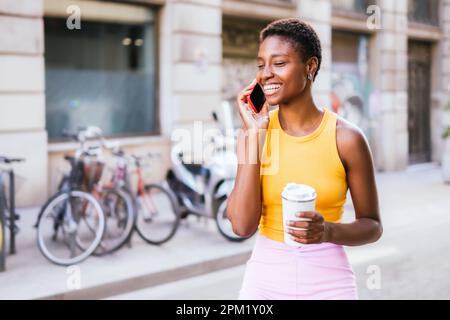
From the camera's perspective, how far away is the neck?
2.13m

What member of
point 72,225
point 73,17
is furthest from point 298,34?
point 73,17

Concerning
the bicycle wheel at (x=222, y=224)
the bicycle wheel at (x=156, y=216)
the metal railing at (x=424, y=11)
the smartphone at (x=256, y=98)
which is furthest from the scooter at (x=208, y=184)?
the metal railing at (x=424, y=11)

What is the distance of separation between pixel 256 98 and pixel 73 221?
4.46 m

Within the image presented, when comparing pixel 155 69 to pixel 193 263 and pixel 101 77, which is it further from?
pixel 193 263

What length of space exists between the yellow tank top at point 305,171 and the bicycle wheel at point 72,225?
170 inches

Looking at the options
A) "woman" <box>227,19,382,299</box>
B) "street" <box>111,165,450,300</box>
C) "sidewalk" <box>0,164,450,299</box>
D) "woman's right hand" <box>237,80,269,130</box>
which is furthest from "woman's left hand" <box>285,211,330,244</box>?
"sidewalk" <box>0,164,450,299</box>

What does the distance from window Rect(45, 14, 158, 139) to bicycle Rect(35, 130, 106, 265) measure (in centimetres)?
370

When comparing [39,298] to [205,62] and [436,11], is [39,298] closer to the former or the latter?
[205,62]

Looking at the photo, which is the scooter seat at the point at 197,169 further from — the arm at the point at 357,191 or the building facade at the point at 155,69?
the arm at the point at 357,191

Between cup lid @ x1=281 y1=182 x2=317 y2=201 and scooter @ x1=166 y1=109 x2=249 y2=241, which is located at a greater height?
cup lid @ x1=281 y1=182 x2=317 y2=201

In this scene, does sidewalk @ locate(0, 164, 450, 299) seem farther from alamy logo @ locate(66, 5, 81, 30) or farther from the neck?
alamy logo @ locate(66, 5, 81, 30)

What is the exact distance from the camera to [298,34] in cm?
209

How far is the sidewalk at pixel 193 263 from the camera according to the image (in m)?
5.53
